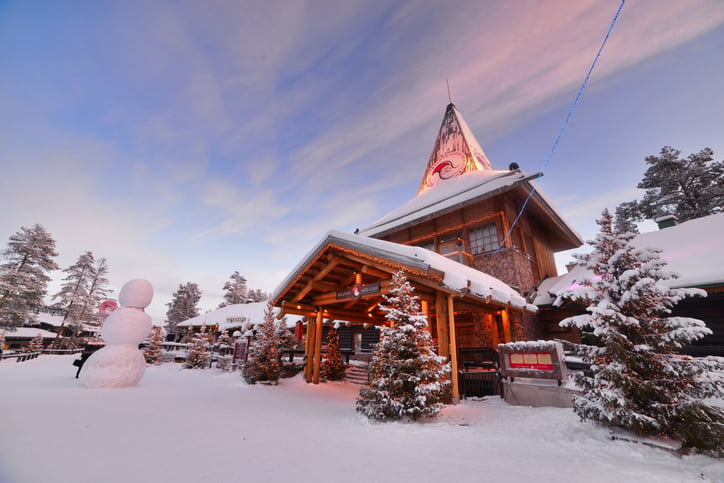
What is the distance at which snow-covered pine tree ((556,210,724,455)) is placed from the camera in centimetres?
447

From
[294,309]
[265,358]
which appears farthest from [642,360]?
[265,358]

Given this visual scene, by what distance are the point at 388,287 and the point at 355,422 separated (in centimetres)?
380

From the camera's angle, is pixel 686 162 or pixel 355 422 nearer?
pixel 355 422

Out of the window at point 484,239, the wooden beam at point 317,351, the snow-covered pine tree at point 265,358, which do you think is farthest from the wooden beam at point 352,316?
the window at point 484,239

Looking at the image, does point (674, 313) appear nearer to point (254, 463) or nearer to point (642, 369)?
point (642, 369)

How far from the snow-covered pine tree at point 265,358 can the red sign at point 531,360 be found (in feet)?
29.9

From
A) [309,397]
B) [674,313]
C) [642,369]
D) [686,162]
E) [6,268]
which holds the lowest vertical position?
[309,397]

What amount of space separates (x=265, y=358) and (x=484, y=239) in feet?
38.3

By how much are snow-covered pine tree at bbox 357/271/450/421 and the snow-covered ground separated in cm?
37

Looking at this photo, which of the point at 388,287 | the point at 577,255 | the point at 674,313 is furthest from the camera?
the point at 674,313

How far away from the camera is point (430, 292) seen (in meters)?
9.39

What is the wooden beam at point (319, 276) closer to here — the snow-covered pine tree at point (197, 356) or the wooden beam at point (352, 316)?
the wooden beam at point (352, 316)

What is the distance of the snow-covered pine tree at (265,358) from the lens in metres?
12.3

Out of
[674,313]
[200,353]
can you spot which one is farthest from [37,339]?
[674,313]
